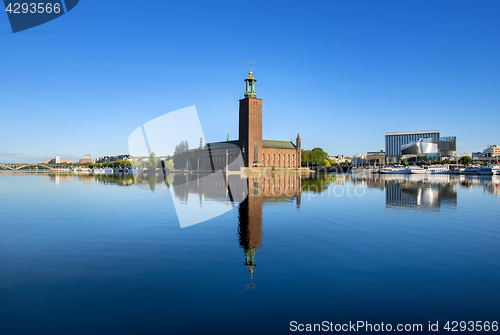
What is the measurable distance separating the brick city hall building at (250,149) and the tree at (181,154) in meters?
4.86

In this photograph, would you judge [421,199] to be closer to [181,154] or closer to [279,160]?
[279,160]

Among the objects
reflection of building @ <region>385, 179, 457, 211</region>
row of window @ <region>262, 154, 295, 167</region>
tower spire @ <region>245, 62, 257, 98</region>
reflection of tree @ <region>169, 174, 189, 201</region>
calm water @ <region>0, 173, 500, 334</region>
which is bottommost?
reflection of building @ <region>385, 179, 457, 211</region>

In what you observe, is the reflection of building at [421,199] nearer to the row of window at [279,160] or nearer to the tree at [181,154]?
the row of window at [279,160]

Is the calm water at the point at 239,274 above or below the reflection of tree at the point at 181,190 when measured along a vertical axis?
below

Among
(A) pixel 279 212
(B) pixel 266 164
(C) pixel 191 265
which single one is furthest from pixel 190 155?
(C) pixel 191 265

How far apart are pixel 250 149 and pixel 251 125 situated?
9.77 m

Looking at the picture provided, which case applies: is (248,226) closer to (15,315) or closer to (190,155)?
(15,315)

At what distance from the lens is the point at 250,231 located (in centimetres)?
1644

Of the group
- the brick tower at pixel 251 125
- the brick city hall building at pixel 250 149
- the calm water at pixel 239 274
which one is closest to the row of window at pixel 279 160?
the brick city hall building at pixel 250 149

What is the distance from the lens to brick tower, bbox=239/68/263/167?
127 meters

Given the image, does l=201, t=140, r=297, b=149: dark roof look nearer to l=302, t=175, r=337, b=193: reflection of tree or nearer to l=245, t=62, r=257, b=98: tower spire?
Result: l=245, t=62, r=257, b=98: tower spire

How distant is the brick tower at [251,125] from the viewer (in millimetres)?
126938

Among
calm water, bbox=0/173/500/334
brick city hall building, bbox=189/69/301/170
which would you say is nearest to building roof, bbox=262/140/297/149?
brick city hall building, bbox=189/69/301/170

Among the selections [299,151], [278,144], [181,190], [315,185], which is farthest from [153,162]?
[181,190]
